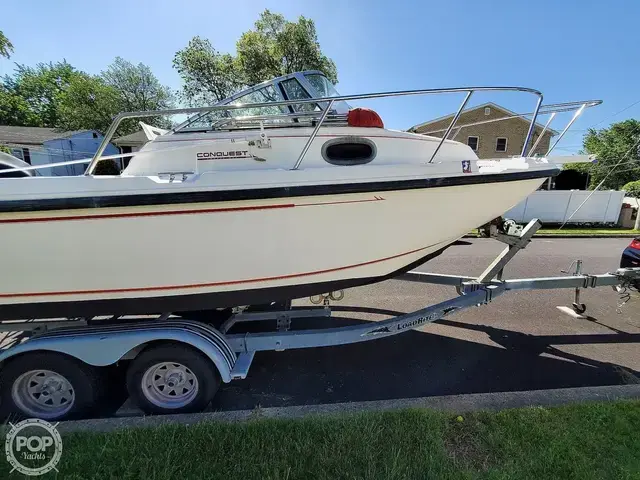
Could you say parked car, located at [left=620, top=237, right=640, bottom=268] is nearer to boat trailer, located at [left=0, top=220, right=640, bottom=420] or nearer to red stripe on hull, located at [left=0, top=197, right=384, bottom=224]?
boat trailer, located at [left=0, top=220, right=640, bottom=420]

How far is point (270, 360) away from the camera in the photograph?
341 centimetres

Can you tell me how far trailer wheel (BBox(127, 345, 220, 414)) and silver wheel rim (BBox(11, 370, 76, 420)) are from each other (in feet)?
1.73

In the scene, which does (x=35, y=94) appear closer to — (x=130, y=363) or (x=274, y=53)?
(x=274, y=53)

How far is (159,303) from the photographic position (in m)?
2.60

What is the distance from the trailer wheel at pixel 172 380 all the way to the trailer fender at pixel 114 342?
0.09 metres

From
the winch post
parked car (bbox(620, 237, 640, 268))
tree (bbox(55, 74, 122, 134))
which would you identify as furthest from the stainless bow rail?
tree (bbox(55, 74, 122, 134))

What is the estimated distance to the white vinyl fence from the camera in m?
12.8

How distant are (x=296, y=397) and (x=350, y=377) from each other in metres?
0.57

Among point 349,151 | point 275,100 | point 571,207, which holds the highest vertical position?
point 571,207

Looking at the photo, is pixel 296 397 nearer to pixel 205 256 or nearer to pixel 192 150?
pixel 205 256

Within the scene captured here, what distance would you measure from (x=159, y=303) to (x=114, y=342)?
406 millimetres

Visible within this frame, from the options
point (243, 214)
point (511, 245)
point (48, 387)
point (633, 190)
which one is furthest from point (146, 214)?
point (633, 190)

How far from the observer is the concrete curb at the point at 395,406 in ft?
7.42

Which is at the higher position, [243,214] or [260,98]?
[260,98]
